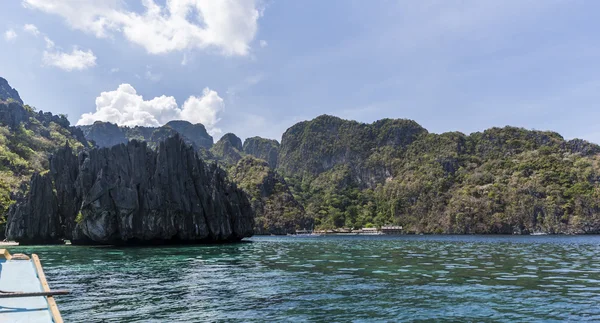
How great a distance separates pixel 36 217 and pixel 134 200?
1143 inches

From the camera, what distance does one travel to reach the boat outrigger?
313 inches

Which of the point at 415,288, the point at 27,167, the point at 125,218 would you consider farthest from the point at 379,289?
the point at 27,167

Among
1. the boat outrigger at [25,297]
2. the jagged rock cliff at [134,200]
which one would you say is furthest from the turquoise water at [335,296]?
the jagged rock cliff at [134,200]

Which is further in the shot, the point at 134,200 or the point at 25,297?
the point at 134,200

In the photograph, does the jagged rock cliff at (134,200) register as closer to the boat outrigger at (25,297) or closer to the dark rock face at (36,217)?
the dark rock face at (36,217)

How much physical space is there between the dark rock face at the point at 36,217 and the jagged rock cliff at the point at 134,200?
0.22m

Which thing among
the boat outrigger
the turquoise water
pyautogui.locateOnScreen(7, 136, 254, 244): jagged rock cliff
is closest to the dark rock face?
pyautogui.locateOnScreen(7, 136, 254, 244): jagged rock cliff

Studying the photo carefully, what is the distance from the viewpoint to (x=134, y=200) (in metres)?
87.8

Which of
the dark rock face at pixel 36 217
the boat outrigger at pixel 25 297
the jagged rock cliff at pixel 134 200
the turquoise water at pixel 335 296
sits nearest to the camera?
the boat outrigger at pixel 25 297

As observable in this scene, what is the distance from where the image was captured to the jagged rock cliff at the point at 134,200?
281 ft

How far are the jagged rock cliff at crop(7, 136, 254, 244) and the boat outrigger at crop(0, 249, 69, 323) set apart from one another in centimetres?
7962

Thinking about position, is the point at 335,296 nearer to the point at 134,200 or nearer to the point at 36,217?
the point at 134,200

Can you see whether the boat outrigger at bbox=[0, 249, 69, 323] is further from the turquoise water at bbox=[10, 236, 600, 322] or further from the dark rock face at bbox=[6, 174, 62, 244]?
the dark rock face at bbox=[6, 174, 62, 244]

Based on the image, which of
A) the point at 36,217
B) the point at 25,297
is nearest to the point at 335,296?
the point at 25,297
